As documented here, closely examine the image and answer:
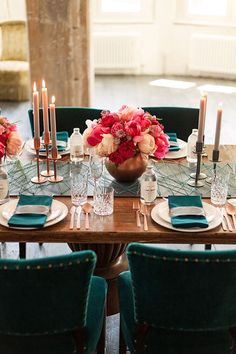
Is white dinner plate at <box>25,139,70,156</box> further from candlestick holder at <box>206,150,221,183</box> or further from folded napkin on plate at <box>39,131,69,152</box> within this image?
candlestick holder at <box>206,150,221,183</box>

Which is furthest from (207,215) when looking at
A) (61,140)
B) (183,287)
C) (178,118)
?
(178,118)

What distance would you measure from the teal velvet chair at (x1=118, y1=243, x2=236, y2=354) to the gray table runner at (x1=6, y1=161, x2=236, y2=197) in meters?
0.56

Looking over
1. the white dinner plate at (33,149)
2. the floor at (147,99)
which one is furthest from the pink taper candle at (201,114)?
the floor at (147,99)

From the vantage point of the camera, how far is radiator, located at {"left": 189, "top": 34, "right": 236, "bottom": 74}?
7.43m

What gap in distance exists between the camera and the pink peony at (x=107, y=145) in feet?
6.78

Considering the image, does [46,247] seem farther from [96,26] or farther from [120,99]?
[96,26]

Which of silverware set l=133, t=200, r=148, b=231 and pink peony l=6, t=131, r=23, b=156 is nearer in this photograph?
silverware set l=133, t=200, r=148, b=231

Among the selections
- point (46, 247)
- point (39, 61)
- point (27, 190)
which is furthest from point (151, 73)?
point (27, 190)

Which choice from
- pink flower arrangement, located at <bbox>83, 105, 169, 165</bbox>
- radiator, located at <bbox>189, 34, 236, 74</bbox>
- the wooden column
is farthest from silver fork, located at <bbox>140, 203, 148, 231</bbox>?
radiator, located at <bbox>189, 34, 236, 74</bbox>

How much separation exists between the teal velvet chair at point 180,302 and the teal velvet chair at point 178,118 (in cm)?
145

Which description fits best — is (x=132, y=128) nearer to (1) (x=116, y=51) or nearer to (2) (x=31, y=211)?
(2) (x=31, y=211)

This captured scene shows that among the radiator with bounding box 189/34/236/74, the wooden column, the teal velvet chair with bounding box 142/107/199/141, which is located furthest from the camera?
the radiator with bounding box 189/34/236/74

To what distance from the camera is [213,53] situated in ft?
24.7

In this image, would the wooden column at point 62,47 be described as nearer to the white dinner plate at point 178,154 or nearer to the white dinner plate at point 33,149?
the white dinner plate at point 33,149
